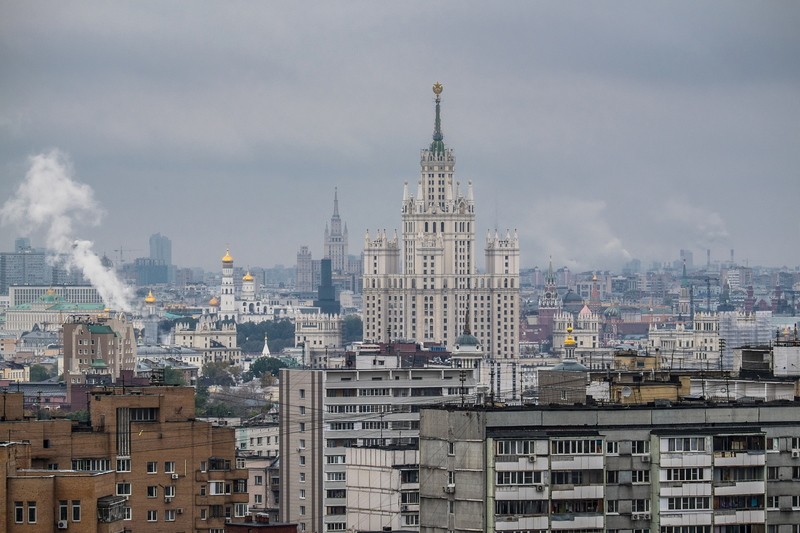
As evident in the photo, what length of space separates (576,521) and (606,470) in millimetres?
1206

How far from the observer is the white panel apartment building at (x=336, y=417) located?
89312 millimetres

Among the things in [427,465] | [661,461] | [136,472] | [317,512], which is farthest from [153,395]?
[317,512]

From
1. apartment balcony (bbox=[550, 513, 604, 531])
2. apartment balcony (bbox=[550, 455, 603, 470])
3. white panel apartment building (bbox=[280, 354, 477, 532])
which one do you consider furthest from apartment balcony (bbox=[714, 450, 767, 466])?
white panel apartment building (bbox=[280, 354, 477, 532])

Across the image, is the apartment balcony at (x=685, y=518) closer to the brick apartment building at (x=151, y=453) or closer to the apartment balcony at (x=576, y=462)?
the apartment balcony at (x=576, y=462)

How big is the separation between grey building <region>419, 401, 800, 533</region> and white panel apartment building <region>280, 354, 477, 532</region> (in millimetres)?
26559

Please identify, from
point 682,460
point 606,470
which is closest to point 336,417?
point 682,460

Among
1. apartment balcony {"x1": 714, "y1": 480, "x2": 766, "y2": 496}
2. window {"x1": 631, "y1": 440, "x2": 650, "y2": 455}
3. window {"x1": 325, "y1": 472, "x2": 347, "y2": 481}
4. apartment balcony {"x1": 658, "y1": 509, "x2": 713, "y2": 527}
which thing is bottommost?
window {"x1": 325, "y1": 472, "x2": 347, "y2": 481}

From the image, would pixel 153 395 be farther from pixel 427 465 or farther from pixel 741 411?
pixel 741 411

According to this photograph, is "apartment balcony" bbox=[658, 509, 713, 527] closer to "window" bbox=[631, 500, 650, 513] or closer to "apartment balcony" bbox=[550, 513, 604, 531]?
"window" bbox=[631, 500, 650, 513]

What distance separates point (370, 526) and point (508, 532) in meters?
19.9

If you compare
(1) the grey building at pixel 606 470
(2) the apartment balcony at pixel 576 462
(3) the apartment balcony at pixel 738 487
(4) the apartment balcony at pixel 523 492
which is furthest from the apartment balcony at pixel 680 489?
(4) the apartment balcony at pixel 523 492

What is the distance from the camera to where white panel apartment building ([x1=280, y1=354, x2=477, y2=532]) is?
293ft

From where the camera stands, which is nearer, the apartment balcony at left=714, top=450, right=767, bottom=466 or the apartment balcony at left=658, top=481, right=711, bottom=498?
the apartment balcony at left=658, top=481, right=711, bottom=498

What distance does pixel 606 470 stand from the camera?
193 ft
